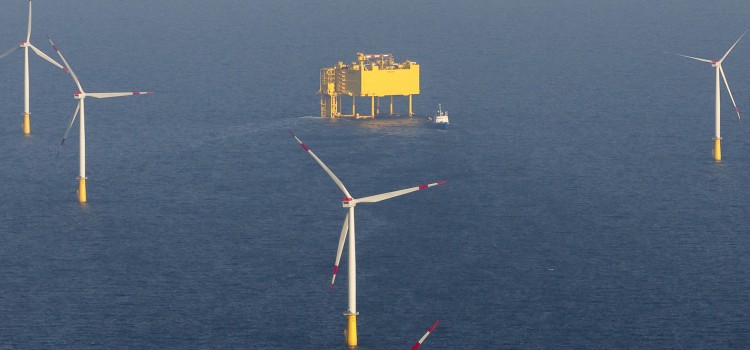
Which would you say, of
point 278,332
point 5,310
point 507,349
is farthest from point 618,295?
point 5,310

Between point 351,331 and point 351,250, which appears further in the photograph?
point 351,331

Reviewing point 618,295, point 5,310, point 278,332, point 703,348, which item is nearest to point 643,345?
point 703,348

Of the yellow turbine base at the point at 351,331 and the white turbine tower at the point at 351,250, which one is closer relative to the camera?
the white turbine tower at the point at 351,250

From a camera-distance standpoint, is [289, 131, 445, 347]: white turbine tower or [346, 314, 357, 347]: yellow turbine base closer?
[289, 131, 445, 347]: white turbine tower

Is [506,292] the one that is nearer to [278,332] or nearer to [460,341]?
[460,341]

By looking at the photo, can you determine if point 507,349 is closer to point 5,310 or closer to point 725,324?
point 725,324

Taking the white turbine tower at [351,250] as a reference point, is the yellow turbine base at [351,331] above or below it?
below

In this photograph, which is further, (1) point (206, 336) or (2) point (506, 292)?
(2) point (506, 292)

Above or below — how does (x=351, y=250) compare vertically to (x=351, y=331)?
above

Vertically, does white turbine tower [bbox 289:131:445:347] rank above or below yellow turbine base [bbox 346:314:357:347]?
above
